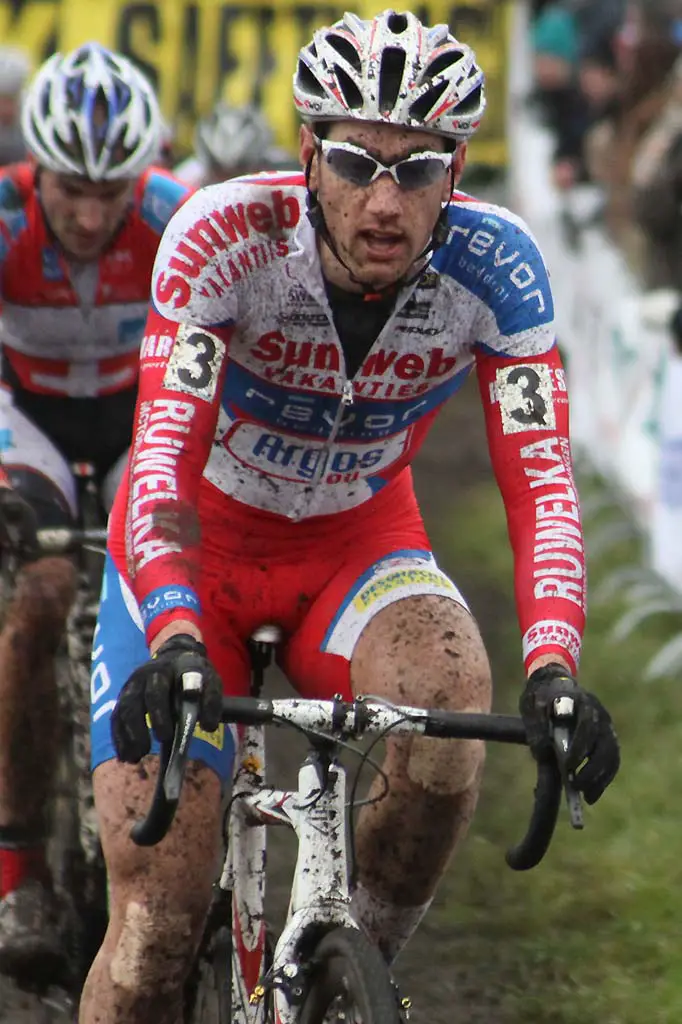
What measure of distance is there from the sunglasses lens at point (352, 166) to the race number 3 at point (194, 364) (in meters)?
0.43

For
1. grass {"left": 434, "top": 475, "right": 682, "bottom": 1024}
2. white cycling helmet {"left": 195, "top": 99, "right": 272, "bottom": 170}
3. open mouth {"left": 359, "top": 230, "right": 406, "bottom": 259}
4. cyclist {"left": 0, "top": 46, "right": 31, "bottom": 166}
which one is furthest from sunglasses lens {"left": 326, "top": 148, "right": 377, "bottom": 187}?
cyclist {"left": 0, "top": 46, "right": 31, "bottom": 166}

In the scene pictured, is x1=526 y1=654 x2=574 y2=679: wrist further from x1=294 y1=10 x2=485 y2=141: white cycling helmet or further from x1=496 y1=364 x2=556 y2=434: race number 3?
x1=294 y1=10 x2=485 y2=141: white cycling helmet

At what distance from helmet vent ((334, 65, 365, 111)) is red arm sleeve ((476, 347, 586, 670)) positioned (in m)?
0.64

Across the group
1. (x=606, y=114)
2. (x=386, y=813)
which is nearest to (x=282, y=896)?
(x=386, y=813)

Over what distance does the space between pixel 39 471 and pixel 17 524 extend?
2.44ft

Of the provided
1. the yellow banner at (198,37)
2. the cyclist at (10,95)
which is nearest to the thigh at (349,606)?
the cyclist at (10,95)

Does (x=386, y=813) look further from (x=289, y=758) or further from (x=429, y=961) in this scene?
(x=289, y=758)

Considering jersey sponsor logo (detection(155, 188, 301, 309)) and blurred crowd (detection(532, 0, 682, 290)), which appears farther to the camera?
blurred crowd (detection(532, 0, 682, 290))

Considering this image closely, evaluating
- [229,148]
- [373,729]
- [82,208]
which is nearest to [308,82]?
[373,729]

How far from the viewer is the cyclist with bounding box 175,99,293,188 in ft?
34.4

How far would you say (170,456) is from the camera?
162 inches

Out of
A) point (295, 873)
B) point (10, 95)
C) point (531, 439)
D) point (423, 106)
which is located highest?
point (10, 95)

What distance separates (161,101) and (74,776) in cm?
1271

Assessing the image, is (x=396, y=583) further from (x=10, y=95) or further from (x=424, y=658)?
(x=10, y=95)
